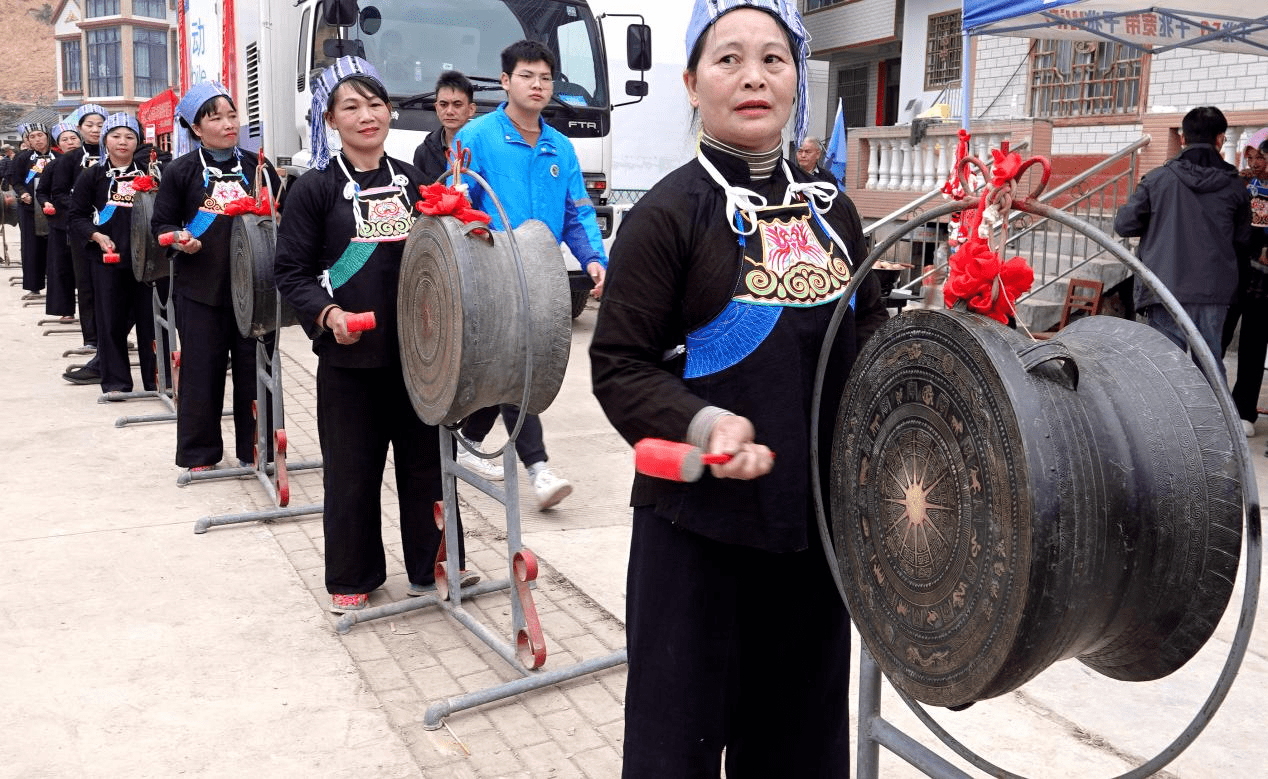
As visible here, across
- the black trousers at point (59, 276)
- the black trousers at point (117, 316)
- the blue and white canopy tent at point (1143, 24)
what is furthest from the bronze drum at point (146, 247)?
the blue and white canopy tent at point (1143, 24)

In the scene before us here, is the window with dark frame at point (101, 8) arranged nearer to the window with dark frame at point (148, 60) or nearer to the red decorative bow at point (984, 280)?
the window with dark frame at point (148, 60)

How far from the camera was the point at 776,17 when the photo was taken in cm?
195

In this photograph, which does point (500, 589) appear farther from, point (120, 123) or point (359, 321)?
point (120, 123)

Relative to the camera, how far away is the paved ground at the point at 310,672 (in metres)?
3.11

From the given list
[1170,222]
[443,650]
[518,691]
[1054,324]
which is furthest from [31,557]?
[1054,324]

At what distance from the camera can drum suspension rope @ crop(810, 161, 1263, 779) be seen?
1.40 m

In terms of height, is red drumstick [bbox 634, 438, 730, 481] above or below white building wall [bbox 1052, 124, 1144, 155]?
below

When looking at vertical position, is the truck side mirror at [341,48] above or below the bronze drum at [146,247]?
above

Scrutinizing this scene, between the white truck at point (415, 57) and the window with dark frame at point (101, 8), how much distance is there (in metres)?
58.0

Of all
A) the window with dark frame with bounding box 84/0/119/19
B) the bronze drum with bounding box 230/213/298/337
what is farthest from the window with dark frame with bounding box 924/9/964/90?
the window with dark frame with bounding box 84/0/119/19

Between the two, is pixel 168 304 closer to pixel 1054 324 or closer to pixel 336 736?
pixel 336 736

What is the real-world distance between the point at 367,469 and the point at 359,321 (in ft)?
2.17

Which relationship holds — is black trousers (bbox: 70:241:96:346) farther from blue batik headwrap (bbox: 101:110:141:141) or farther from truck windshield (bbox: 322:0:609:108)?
truck windshield (bbox: 322:0:609:108)

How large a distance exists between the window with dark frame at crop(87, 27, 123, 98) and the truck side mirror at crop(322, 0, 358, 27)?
5986cm
